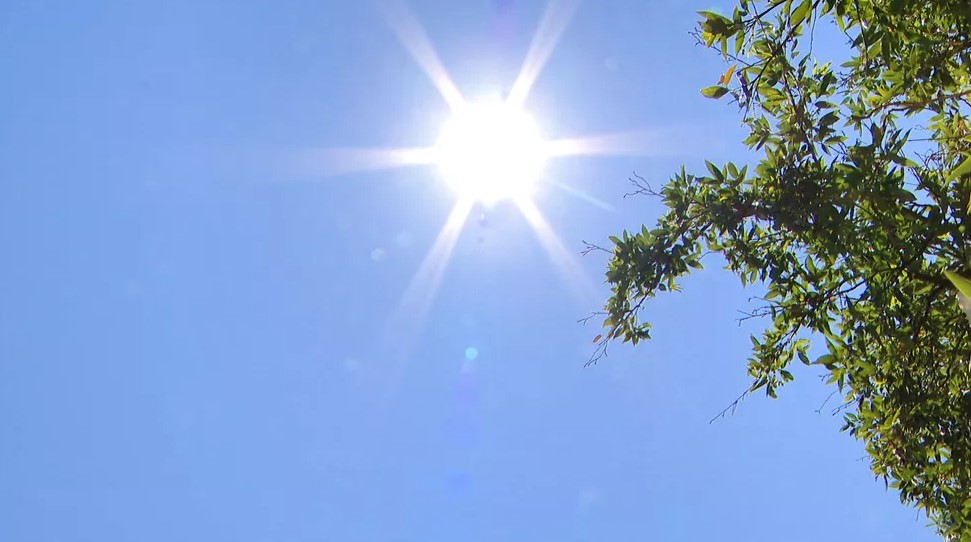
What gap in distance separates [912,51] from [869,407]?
3.20 metres

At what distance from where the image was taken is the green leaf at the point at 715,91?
512 centimetres

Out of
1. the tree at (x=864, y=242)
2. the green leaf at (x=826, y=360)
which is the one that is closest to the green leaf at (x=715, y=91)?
the tree at (x=864, y=242)

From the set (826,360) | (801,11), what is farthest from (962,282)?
(826,360)

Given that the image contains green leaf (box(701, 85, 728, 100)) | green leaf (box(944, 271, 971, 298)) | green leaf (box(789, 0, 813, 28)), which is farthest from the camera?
green leaf (box(701, 85, 728, 100))

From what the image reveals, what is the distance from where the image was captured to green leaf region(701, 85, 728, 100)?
5.12m

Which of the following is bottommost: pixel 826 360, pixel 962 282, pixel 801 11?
pixel 962 282

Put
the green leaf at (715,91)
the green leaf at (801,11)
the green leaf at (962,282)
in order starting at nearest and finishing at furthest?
the green leaf at (962,282)
the green leaf at (801,11)
the green leaf at (715,91)

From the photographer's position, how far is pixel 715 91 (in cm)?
512

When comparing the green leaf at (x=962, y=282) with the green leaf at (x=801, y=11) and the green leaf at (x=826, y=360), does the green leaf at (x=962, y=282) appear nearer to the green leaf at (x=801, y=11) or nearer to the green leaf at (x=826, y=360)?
the green leaf at (x=801, y=11)

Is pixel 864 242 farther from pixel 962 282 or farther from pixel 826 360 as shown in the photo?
pixel 962 282

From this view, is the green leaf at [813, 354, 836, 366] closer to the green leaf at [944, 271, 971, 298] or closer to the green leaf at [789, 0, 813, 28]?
the green leaf at [789, 0, 813, 28]

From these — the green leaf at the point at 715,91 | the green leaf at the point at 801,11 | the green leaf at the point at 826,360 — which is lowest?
the green leaf at the point at 826,360

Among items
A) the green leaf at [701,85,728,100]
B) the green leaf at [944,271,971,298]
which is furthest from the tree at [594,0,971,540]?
the green leaf at [944,271,971,298]

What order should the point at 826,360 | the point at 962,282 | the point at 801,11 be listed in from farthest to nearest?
1. the point at 826,360
2. the point at 801,11
3. the point at 962,282
